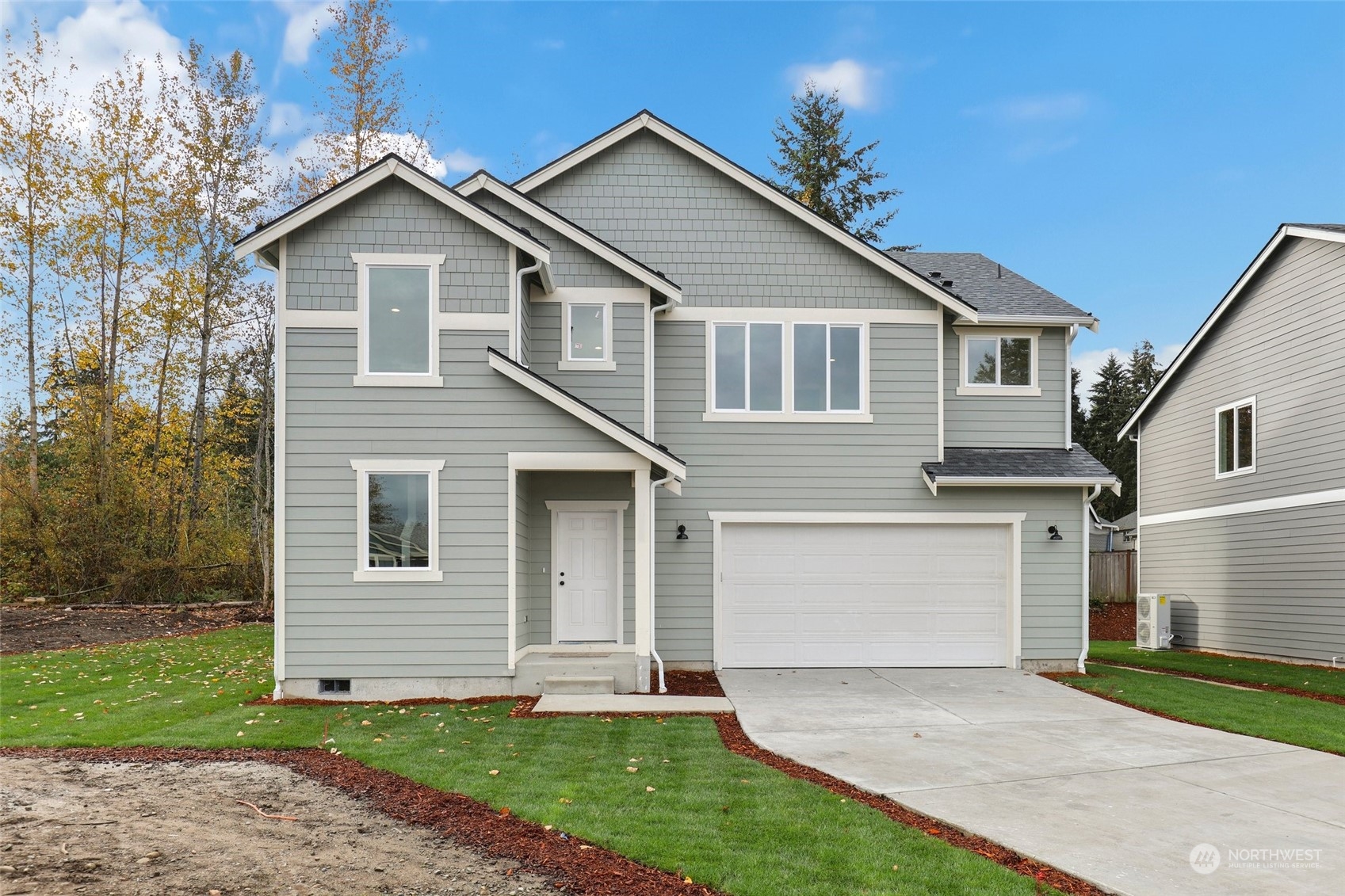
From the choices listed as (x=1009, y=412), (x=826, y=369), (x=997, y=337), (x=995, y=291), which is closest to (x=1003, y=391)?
(x=1009, y=412)

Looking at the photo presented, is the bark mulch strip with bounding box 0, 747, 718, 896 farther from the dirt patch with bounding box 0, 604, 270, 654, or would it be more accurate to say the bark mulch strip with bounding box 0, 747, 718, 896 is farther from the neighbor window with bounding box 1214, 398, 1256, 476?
the neighbor window with bounding box 1214, 398, 1256, 476

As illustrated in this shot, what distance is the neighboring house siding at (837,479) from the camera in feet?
42.3

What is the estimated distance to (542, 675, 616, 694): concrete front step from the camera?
1066cm

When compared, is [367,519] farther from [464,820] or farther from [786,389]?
[786,389]

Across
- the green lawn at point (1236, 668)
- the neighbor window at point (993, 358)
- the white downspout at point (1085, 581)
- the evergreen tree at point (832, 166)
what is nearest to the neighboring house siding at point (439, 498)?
the neighbor window at point (993, 358)

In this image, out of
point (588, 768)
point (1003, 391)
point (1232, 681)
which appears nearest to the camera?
point (588, 768)

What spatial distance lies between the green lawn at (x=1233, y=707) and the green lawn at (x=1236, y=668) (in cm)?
114

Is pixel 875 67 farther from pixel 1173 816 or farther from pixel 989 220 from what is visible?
pixel 1173 816

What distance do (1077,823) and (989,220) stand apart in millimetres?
29071

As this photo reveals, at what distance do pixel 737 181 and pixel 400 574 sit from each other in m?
7.48

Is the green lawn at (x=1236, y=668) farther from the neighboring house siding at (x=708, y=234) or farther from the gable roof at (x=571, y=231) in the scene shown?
the gable roof at (x=571, y=231)

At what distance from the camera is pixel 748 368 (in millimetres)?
13031

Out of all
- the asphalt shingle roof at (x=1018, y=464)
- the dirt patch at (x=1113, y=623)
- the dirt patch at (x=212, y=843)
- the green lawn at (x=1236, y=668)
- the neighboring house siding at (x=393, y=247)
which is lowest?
the dirt patch at (x=1113, y=623)

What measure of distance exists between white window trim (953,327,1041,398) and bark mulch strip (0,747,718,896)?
10.0 metres
